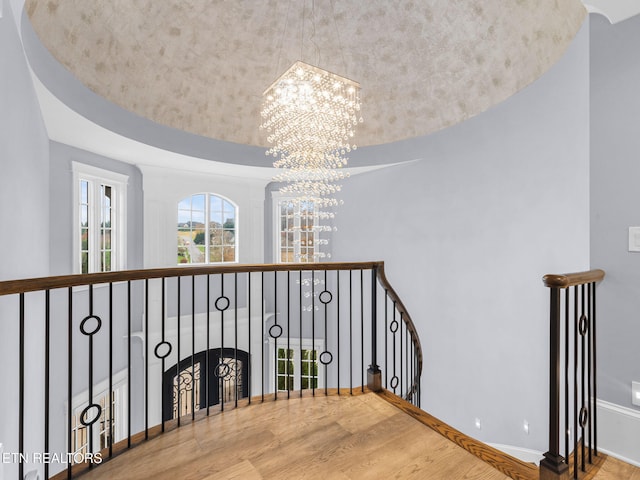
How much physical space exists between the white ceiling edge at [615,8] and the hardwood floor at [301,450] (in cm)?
254

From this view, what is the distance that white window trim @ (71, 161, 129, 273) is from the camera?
4.26 m

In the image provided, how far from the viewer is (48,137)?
3887 millimetres

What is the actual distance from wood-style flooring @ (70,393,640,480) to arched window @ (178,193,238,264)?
4085 mm

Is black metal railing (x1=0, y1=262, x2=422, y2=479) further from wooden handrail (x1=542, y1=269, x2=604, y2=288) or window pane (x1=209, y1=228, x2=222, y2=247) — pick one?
wooden handrail (x1=542, y1=269, x2=604, y2=288)

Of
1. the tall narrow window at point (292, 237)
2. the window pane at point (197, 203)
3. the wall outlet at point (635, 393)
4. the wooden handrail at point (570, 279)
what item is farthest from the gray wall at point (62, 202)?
the wall outlet at point (635, 393)

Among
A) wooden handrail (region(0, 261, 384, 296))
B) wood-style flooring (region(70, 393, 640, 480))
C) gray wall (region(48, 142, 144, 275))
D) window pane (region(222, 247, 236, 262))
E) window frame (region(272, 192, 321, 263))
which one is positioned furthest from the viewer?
window frame (region(272, 192, 321, 263))

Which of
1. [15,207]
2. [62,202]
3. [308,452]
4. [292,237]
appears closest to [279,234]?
Answer: [292,237]

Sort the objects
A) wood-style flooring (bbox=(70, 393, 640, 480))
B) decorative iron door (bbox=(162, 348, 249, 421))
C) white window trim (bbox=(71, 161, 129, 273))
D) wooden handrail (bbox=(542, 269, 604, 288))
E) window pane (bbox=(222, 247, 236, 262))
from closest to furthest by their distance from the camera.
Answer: wooden handrail (bbox=(542, 269, 604, 288))
wood-style flooring (bbox=(70, 393, 640, 480))
white window trim (bbox=(71, 161, 129, 273))
decorative iron door (bbox=(162, 348, 249, 421))
window pane (bbox=(222, 247, 236, 262))

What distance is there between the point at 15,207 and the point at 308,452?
2338 mm

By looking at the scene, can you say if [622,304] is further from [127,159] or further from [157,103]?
[127,159]

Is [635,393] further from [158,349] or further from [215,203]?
[215,203]

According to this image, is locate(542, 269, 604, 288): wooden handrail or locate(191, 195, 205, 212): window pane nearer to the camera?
locate(542, 269, 604, 288): wooden handrail

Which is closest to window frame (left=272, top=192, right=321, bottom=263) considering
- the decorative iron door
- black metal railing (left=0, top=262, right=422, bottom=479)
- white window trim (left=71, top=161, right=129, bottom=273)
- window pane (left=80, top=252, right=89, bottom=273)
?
black metal railing (left=0, top=262, right=422, bottom=479)

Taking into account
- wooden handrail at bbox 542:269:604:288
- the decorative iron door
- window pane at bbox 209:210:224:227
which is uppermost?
window pane at bbox 209:210:224:227
